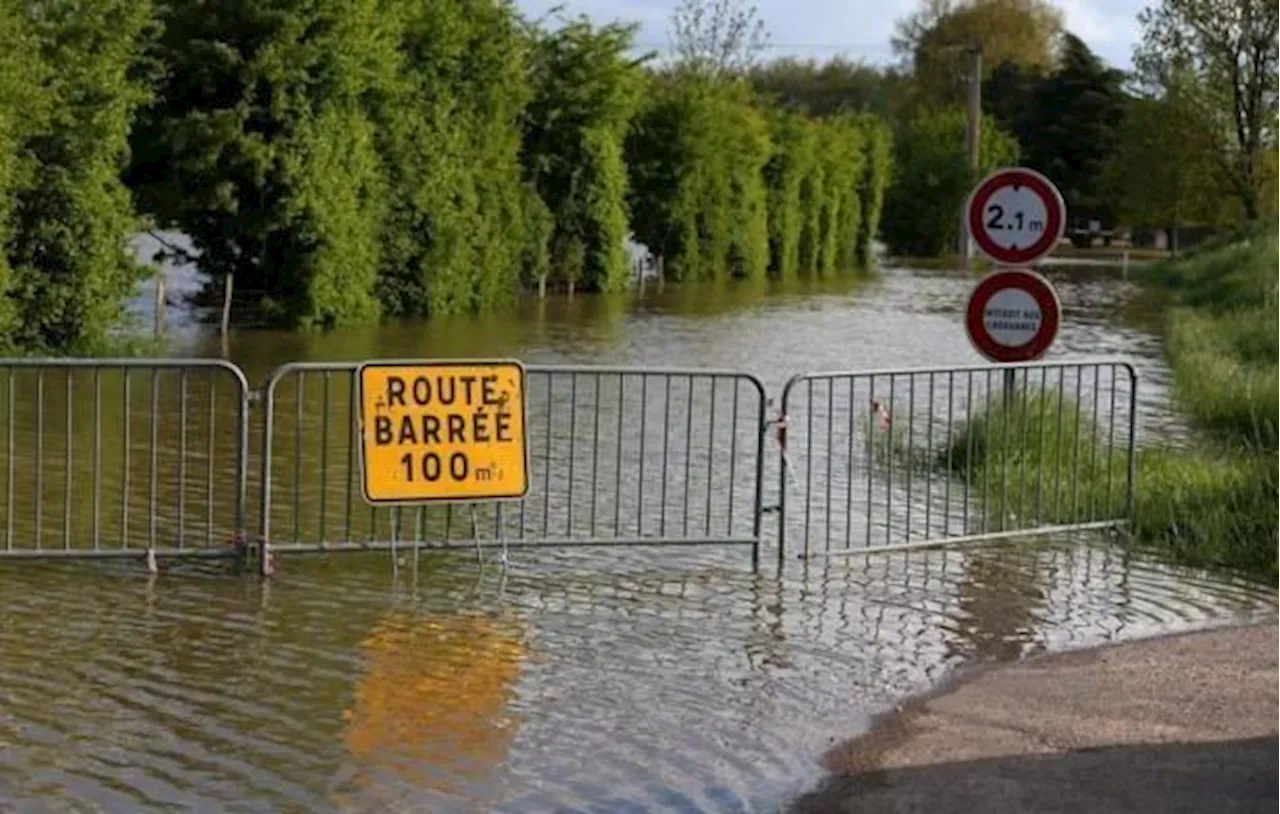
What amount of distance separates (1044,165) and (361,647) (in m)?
95.7

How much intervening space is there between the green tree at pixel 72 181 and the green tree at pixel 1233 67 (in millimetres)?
47819

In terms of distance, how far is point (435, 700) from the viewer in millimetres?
8055

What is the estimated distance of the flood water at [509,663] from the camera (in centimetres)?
698

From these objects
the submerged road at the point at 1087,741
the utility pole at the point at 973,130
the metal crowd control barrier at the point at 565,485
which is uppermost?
the utility pole at the point at 973,130

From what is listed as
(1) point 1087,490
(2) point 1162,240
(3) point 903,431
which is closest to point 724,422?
(3) point 903,431

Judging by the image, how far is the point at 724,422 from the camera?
1817 cm

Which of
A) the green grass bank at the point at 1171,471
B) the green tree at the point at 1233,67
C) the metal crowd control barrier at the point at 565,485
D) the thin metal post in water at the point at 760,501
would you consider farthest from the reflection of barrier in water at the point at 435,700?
the green tree at the point at 1233,67

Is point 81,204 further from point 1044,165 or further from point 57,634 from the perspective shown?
point 1044,165

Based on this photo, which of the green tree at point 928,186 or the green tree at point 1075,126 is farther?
the green tree at point 1075,126

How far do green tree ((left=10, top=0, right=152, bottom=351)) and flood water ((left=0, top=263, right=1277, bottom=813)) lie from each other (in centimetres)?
980

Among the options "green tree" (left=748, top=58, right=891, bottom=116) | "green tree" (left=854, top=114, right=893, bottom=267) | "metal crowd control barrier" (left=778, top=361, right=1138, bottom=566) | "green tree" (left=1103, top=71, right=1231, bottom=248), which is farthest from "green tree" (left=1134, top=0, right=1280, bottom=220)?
"metal crowd control barrier" (left=778, top=361, right=1138, bottom=566)

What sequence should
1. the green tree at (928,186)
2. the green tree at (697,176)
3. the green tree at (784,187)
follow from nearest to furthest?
the green tree at (697,176), the green tree at (784,187), the green tree at (928,186)

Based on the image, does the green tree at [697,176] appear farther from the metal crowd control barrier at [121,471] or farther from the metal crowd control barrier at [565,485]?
the metal crowd control barrier at [565,485]

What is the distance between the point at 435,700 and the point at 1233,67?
198ft
